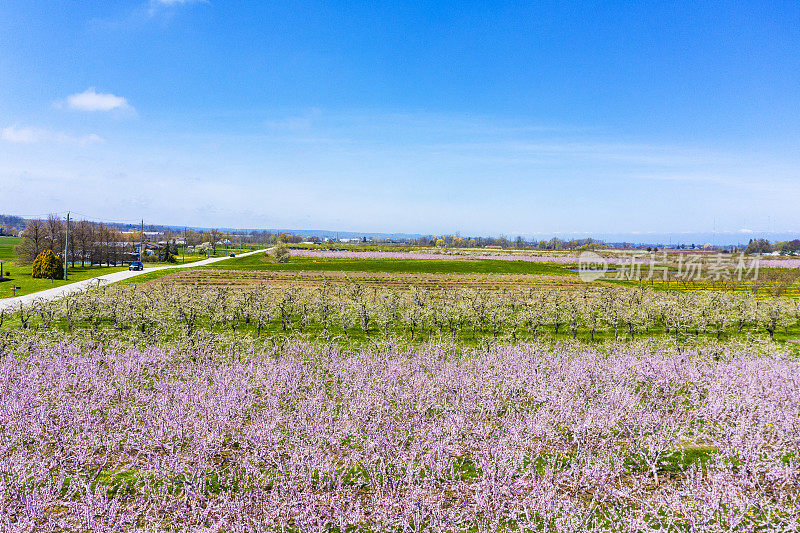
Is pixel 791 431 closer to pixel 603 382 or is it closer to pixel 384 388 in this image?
pixel 603 382

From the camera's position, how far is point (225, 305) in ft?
85.8

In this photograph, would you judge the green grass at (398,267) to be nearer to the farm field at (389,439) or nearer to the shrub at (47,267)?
the shrub at (47,267)

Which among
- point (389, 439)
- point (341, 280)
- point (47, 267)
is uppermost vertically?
point (47, 267)

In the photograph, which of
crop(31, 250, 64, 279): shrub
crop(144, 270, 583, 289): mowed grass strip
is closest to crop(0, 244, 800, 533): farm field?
crop(144, 270, 583, 289): mowed grass strip

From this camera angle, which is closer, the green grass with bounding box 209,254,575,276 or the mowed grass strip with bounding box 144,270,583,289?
the mowed grass strip with bounding box 144,270,583,289

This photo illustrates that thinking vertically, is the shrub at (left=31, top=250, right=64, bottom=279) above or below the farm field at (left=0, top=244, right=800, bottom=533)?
above

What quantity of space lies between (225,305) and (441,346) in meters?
15.6

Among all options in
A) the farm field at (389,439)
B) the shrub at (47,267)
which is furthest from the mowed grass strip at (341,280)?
the farm field at (389,439)

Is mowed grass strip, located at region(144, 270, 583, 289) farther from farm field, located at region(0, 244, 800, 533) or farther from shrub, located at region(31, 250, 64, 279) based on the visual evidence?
farm field, located at region(0, 244, 800, 533)

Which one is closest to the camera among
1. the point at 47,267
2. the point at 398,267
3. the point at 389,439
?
the point at 389,439

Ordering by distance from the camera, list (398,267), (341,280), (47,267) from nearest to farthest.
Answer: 1. (47,267)
2. (341,280)
3. (398,267)

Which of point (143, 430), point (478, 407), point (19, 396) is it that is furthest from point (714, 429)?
point (19, 396)

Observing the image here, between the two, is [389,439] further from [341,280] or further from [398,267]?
[398,267]

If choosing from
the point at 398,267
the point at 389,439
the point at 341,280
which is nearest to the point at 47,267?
the point at 341,280
